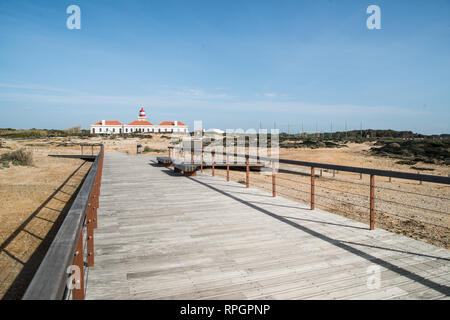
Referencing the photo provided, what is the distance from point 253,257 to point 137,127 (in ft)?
283

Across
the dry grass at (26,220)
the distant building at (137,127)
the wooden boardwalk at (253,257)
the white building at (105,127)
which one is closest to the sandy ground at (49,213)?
the dry grass at (26,220)

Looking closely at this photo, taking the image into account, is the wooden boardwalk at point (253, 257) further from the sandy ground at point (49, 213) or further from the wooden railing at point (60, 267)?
the wooden railing at point (60, 267)

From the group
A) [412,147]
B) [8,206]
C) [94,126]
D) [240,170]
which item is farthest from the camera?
[94,126]

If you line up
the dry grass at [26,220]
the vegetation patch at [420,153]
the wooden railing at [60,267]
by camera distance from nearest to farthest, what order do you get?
the wooden railing at [60,267] < the dry grass at [26,220] < the vegetation patch at [420,153]

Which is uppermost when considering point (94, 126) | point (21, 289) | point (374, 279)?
point (94, 126)

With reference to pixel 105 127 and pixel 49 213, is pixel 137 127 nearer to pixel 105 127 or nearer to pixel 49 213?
pixel 105 127

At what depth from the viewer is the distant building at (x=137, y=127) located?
81.8m

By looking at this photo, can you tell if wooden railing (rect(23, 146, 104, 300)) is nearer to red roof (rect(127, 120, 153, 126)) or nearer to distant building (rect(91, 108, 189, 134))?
distant building (rect(91, 108, 189, 134))

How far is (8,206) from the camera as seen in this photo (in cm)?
739

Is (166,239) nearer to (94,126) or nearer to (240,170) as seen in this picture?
(240,170)

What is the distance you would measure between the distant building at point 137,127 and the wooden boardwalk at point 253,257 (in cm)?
7894

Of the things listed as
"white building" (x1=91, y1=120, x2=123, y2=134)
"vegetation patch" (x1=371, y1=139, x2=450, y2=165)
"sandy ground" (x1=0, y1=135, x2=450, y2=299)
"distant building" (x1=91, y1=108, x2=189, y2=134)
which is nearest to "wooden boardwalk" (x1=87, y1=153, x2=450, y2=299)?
"sandy ground" (x1=0, y1=135, x2=450, y2=299)

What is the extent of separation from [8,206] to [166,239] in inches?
241
